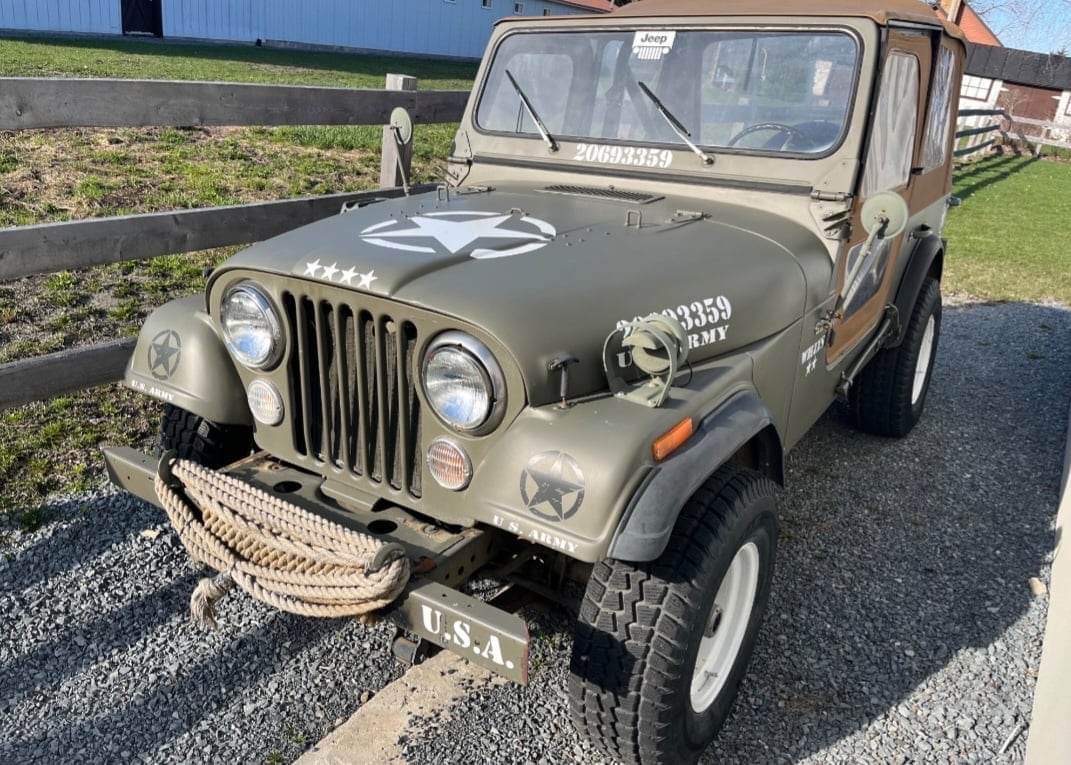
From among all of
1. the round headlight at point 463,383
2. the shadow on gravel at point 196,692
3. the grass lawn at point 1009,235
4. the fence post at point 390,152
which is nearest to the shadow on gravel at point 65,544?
the shadow on gravel at point 196,692

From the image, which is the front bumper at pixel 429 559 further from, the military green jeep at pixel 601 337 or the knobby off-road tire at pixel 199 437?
the knobby off-road tire at pixel 199 437

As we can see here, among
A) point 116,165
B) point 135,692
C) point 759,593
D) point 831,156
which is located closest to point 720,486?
point 759,593

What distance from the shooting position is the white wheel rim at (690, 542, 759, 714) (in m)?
2.46

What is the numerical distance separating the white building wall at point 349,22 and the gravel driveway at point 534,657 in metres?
21.5

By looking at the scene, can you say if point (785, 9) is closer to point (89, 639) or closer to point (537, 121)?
point (537, 121)

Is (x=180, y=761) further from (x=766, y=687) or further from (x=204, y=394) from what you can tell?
(x=766, y=687)

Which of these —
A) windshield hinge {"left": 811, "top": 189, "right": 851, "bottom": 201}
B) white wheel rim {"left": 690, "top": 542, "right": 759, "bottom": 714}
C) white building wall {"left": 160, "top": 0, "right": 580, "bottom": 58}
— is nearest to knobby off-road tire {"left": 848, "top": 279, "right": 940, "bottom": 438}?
windshield hinge {"left": 811, "top": 189, "right": 851, "bottom": 201}

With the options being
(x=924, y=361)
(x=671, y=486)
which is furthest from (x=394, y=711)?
(x=924, y=361)

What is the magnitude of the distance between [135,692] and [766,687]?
74.4 inches

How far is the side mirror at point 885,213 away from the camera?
275 centimetres

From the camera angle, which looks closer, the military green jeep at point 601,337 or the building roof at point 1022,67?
the military green jeep at point 601,337

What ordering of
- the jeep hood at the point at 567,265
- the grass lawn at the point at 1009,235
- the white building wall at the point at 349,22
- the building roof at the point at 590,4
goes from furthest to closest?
the building roof at the point at 590,4, the white building wall at the point at 349,22, the grass lawn at the point at 1009,235, the jeep hood at the point at 567,265

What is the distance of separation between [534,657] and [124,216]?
261cm

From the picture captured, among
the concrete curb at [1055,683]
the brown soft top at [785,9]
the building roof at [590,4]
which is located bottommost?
the concrete curb at [1055,683]
